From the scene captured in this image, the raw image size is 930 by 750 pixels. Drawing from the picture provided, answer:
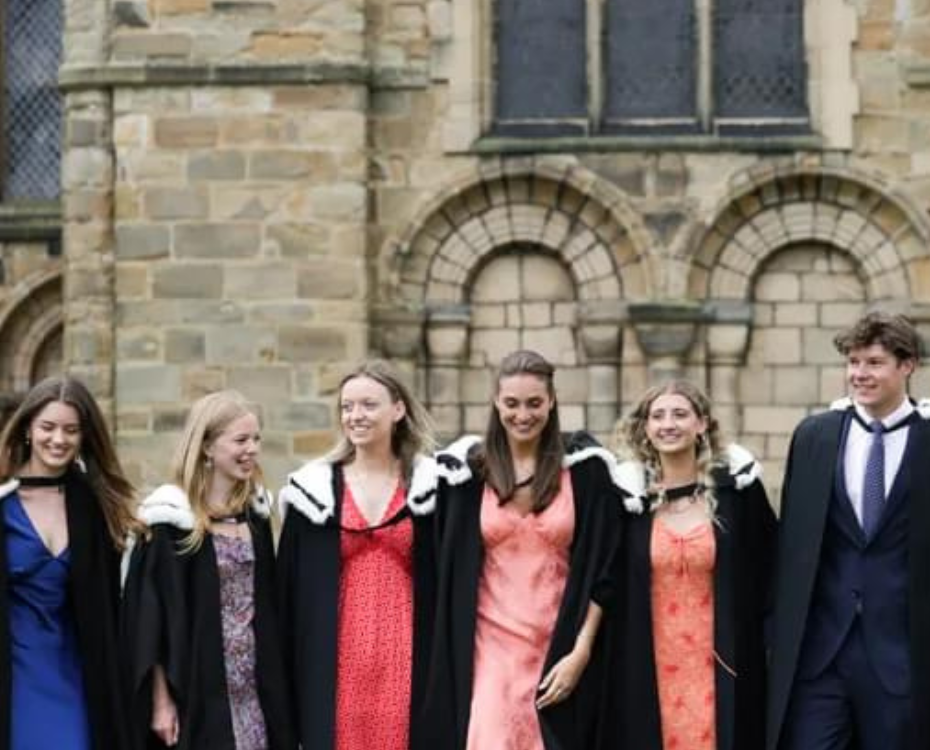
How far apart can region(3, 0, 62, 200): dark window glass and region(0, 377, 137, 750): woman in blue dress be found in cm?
949

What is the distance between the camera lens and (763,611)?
10.2m

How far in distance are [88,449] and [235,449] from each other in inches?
22.2

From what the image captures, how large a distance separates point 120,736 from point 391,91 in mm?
8113

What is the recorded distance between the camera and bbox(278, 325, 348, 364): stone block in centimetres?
1680

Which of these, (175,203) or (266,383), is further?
(175,203)

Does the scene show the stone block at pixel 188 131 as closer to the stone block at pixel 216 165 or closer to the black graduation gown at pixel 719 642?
the stone block at pixel 216 165

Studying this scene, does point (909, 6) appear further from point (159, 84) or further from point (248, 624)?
point (248, 624)

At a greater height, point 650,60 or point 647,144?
point 650,60

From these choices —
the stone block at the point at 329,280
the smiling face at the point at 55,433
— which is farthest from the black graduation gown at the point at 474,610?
the stone block at the point at 329,280

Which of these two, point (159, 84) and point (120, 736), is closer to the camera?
point (120, 736)

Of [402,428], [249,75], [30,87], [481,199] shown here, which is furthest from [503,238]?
[402,428]

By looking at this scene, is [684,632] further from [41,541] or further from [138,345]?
[138,345]

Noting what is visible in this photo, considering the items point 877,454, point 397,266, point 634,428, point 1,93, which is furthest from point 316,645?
point 1,93

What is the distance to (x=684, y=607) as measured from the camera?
33.3ft
